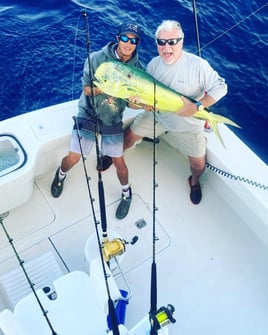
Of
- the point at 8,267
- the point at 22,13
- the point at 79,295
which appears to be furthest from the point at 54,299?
the point at 22,13

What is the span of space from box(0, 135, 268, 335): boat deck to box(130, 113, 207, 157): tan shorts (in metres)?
0.43

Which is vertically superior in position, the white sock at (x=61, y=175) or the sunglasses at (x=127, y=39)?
the sunglasses at (x=127, y=39)

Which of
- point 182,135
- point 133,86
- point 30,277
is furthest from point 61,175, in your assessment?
point 133,86

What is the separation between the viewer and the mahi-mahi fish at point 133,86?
267 cm

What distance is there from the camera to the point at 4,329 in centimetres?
220

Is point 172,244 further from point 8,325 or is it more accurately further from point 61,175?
point 8,325

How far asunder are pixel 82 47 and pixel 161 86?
13.7 ft

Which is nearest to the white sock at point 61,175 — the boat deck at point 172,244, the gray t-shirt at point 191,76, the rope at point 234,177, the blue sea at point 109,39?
the boat deck at point 172,244

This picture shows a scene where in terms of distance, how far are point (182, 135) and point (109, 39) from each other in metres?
3.82

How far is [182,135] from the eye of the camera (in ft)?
11.6

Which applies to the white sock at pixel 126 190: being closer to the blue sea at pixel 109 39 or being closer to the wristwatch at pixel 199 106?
the wristwatch at pixel 199 106

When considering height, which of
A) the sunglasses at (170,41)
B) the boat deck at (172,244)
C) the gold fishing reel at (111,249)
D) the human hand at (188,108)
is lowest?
the boat deck at (172,244)

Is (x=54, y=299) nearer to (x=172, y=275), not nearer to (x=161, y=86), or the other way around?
(x=172, y=275)

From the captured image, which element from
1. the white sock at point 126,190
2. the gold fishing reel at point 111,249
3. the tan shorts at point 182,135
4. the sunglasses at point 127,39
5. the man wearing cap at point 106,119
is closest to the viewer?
the gold fishing reel at point 111,249
